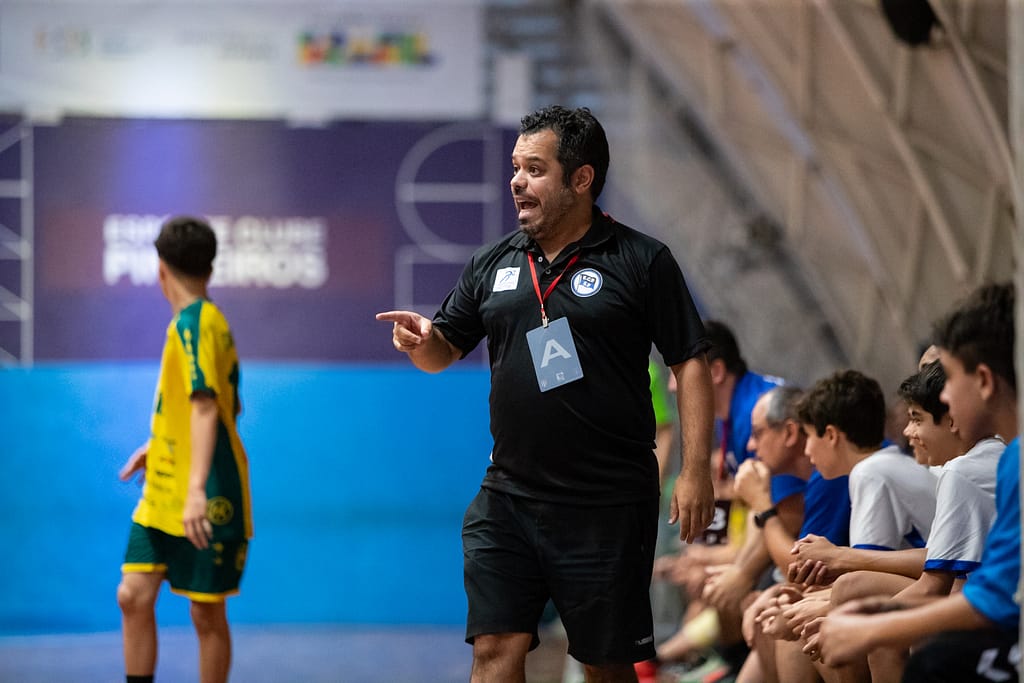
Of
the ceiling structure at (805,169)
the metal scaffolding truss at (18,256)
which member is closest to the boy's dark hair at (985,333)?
the ceiling structure at (805,169)

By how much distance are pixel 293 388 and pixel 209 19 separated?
2.66m

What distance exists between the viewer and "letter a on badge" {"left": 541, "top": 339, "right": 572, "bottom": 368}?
358 cm

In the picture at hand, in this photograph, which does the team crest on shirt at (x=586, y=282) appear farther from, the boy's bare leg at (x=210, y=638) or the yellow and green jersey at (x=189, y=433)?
the boy's bare leg at (x=210, y=638)

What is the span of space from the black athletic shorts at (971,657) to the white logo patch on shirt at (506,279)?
1.53m

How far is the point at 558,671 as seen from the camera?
22.9 feet

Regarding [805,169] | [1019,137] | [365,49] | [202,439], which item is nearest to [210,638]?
[202,439]

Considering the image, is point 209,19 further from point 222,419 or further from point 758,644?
point 758,644

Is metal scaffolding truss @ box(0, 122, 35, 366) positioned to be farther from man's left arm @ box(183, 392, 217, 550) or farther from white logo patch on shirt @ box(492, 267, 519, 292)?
white logo patch on shirt @ box(492, 267, 519, 292)

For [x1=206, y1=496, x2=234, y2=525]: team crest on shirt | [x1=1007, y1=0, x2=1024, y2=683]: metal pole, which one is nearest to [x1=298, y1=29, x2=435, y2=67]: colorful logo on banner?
[x1=206, y1=496, x2=234, y2=525]: team crest on shirt

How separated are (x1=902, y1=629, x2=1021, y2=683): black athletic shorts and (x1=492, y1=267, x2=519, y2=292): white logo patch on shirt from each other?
153cm

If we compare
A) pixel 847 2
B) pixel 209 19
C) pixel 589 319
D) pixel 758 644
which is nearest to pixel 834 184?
pixel 847 2

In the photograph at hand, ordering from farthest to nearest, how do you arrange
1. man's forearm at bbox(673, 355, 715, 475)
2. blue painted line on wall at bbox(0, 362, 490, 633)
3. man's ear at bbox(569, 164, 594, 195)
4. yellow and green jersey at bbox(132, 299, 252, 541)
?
blue painted line on wall at bbox(0, 362, 490, 633), yellow and green jersey at bbox(132, 299, 252, 541), man's ear at bbox(569, 164, 594, 195), man's forearm at bbox(673, 355, 715, 475)

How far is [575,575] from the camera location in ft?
11.8

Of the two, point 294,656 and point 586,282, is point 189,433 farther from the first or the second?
point 294,656
